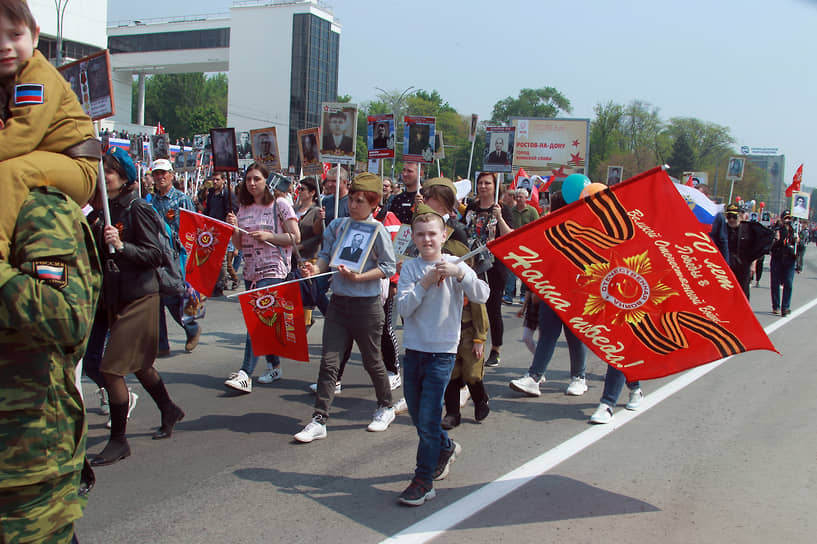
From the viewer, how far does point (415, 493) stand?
3.90 metres

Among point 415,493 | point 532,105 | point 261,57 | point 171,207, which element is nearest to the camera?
point 415,493

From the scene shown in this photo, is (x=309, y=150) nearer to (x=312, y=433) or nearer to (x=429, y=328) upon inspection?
(x=312, y=433)

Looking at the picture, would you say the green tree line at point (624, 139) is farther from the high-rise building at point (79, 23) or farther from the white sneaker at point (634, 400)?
the white sneaker at point (634, 400)

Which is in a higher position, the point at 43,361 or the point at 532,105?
the point at 532,105

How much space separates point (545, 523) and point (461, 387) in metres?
1.73

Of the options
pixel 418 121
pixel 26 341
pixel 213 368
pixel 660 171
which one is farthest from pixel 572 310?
pixel 418 121

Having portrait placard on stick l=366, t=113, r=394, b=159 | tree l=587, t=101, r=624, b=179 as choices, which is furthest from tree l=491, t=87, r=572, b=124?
portrait placard on stick l=366, t=113, r=394, b=159

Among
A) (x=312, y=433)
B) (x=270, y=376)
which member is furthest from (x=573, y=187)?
(x=270, y=376)

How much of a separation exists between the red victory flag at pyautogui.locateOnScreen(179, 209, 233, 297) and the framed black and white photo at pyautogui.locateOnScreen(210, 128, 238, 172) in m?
1.77

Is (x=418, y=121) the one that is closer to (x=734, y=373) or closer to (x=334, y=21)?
(x=734, y=373)

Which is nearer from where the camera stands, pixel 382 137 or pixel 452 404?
pixel 452 404

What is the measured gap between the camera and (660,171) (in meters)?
3.97

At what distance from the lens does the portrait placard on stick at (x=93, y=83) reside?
5.34 m

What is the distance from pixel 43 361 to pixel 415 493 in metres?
2.45
